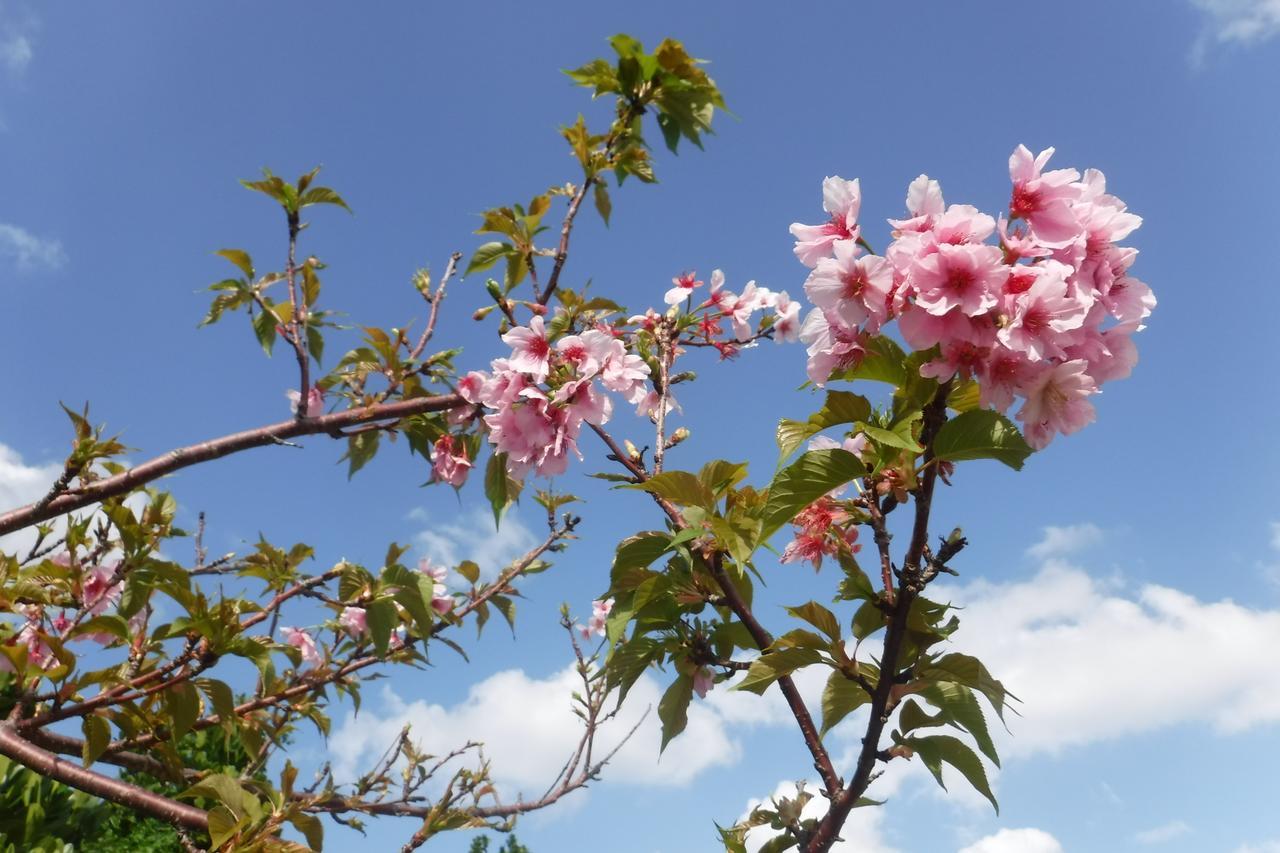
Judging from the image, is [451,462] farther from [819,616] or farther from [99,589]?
[819,616]

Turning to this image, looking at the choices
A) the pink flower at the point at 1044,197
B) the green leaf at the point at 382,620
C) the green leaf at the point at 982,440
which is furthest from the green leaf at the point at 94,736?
the pink flower at the point at 1044,197

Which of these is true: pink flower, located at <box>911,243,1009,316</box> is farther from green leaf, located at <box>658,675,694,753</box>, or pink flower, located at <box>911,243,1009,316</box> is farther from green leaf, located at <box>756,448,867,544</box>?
green leaf, located at <box>658,675,694,753</box>

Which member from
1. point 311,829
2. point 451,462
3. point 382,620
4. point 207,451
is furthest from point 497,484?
point 311,829

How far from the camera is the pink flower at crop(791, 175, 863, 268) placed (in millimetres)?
1213

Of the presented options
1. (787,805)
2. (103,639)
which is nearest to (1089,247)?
(787,805)

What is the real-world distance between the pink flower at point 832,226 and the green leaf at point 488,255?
3.59 ft

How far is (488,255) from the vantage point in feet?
7.20

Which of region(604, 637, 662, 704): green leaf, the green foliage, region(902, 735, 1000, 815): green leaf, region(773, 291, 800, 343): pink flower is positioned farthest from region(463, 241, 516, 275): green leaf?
the green foliage

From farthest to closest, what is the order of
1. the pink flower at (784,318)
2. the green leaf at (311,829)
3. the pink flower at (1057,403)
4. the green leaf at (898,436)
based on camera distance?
the pink flower at (784,318)
the green leaf at (311,829)
the pink flower at (1057,403)
the green leaf at (898,436)

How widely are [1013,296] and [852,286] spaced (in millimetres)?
200

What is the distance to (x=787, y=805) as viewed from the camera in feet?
3.89

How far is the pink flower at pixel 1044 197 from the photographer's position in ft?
3.49

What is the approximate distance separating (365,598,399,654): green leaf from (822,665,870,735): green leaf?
1.32 metres

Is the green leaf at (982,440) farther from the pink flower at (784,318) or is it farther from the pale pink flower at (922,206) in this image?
the pink flower at (784,318)
